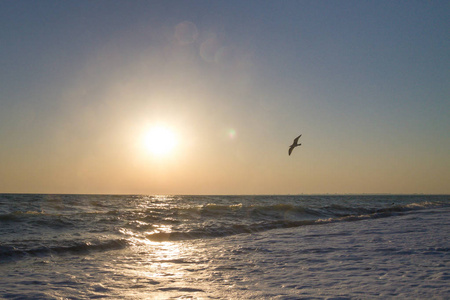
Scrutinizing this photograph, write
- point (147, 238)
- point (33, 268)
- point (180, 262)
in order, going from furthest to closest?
point (147, 238) → point (180, 262) → point (33, 268)

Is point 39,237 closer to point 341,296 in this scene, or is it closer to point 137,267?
point 137,267

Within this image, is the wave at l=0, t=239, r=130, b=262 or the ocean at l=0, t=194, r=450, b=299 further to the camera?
the wave at l=0, t=239, r=130, b=262

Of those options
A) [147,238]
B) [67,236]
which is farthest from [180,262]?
[67,236]

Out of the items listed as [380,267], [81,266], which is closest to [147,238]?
[81,266]

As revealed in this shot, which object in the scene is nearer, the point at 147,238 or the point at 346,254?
the point at 346,254

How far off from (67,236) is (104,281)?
22.3 ft

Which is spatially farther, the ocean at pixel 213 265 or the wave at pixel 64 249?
the wave at pixel 64 249

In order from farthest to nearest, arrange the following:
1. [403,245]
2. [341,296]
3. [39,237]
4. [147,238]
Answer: [147,238], [39,237], [403,245], [341,296]

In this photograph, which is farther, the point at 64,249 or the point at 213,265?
the point at 64,249

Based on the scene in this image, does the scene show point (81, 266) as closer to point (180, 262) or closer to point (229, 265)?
point (180, 262)

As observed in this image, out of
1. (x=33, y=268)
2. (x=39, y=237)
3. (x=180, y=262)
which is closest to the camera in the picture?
(x=33, y=268)

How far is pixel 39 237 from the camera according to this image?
12062 mm

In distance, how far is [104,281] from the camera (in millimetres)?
6598

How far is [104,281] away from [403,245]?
26.4ft
